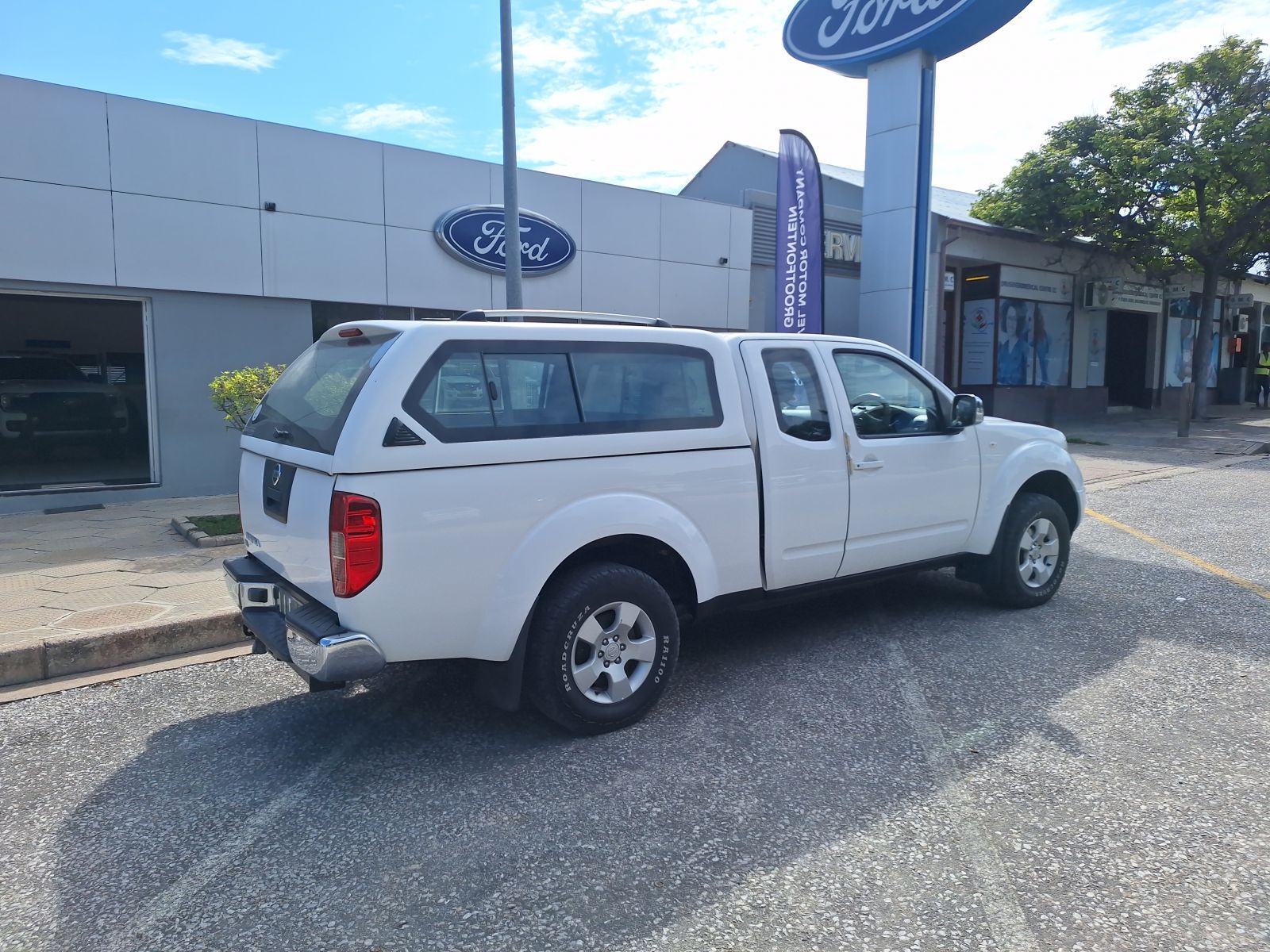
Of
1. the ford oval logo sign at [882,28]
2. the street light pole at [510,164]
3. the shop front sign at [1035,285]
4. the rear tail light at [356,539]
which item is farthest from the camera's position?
the shop front sign at [1035,285]

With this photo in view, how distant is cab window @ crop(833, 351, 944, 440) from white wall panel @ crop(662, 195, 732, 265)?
31.8 ft

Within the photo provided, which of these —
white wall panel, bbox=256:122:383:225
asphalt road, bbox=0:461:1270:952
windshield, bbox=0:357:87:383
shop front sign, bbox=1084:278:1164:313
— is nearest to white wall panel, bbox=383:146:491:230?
white wall panel, bbox=256:122:383:225

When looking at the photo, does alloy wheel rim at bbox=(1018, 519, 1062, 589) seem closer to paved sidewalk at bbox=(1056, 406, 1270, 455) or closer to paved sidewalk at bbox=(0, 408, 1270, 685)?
paved sidewalk at bbox=(0, 408, 1270, 685)

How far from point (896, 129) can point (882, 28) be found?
146 cm

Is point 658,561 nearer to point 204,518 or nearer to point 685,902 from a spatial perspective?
point 685,902

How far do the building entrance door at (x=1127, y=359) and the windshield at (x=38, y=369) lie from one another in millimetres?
25826

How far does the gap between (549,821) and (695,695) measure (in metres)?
1.38

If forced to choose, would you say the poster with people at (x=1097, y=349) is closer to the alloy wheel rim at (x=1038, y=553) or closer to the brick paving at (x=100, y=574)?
the alloy wheel rim at (x=1038, y=553)

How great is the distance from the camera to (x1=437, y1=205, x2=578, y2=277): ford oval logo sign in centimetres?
1217

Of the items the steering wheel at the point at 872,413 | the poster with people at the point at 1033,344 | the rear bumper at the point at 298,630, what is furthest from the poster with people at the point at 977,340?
the rear bumper at the point at 298,630

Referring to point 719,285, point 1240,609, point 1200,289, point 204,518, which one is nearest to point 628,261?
point 719,285

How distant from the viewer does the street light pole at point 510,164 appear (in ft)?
30.8

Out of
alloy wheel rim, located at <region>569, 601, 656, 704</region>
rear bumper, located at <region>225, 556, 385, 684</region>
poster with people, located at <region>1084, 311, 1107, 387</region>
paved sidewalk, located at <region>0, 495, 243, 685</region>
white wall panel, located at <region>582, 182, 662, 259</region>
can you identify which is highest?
white wall panel, located at <region>582, 182, 662, 259</region>

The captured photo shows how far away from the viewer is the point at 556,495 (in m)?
3.79
